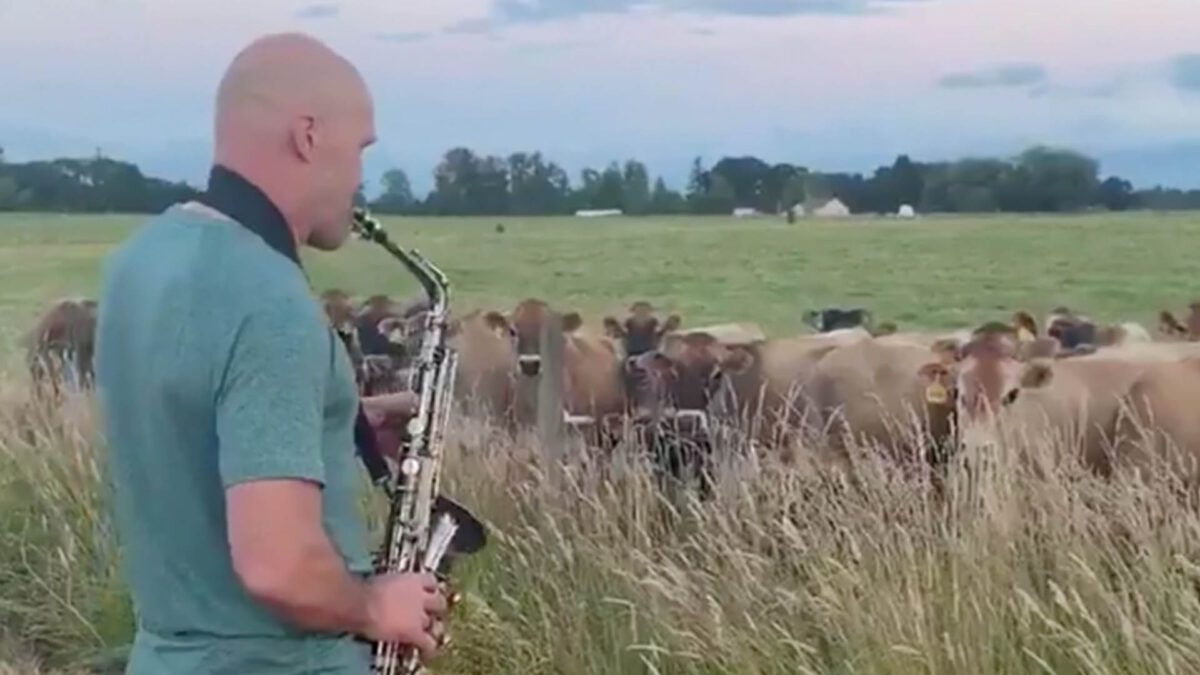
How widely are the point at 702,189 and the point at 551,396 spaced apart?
5.04 meters

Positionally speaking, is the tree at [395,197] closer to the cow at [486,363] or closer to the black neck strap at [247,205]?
the cow at [486,363]

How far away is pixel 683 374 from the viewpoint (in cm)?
1205

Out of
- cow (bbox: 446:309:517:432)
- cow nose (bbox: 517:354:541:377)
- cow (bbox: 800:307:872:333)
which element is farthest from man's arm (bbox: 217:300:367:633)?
cow (bbox: 800:307:872:333)

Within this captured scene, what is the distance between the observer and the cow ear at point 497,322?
14.3 meters

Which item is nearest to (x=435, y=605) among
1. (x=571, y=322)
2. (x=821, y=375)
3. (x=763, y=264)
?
(x=821, y=375)

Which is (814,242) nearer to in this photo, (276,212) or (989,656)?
(989,656)

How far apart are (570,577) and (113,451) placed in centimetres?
418

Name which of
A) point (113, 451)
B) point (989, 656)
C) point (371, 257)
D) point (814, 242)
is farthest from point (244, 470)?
point (814, 242)

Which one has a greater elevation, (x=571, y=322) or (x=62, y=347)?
(x=571, y=322)

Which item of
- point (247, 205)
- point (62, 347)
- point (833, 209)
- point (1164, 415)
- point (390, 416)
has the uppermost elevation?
point (247, 205)

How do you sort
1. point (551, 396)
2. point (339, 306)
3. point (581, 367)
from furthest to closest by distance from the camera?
point (339, 306) → point (581, 367) → point (551, 396)

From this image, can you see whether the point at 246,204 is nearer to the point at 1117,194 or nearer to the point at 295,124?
the point at 295,124

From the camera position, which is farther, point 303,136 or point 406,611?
point 406,611

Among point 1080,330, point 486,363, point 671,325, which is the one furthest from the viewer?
point 671,325
